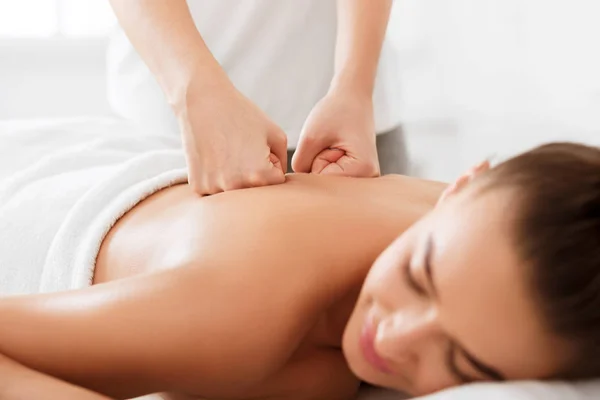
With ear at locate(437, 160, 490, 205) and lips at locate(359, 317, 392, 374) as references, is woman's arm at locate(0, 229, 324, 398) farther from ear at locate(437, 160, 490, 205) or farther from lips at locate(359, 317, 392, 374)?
ear at locate(437, 160, 490, 205)

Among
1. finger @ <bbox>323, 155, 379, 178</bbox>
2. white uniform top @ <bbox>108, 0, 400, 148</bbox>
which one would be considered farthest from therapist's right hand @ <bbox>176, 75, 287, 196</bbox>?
white uniform top @ <bbox>108, 0, 400, 148</bbox>

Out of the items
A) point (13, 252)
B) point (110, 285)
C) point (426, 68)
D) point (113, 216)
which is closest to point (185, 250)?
point (110, 285)

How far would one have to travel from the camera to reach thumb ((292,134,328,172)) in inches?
41.6

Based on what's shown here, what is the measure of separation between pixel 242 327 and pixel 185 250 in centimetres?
10

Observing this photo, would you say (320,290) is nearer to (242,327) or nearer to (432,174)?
(242,327)

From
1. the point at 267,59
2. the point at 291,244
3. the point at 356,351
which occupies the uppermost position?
the point at 267,59

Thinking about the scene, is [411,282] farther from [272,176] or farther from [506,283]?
[272,176]

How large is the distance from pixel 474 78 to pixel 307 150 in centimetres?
42

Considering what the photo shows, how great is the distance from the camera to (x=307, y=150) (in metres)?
1.06

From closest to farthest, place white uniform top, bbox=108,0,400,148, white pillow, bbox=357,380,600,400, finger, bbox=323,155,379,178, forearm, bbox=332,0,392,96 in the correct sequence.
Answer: white pillow, bbox=357,380,600,400 → finger, bbox=323,155,379,178 → forearm, bbox=332,0,392,96 → white uniform top, bbox=108,0,400,148

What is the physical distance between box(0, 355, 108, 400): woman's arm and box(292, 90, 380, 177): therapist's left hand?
512 millimetres

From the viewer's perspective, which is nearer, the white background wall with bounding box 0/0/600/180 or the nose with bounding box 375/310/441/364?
the nose with bounding box 375/310/441/364

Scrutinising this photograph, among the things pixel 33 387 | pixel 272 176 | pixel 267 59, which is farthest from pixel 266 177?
pixel 267 59

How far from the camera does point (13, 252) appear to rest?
3.05 feet
